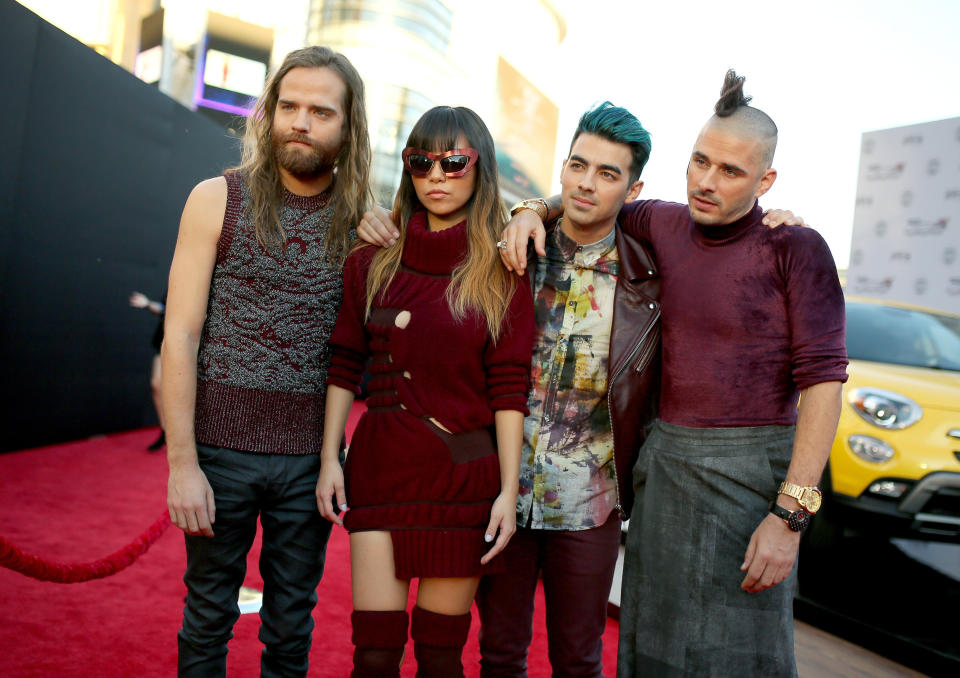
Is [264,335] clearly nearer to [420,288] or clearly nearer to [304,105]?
[420,288]

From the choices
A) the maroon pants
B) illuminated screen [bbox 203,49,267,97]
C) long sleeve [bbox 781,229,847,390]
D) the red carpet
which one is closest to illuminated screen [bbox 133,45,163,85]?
illuminated screen [bbox 203,49,267,97]

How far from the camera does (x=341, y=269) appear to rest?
2105 mm

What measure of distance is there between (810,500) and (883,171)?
26.6 ft

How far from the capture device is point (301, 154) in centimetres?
205

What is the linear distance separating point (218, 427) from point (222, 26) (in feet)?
61.8

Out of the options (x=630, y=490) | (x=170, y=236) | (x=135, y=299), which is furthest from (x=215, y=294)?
(x=170, y=236)

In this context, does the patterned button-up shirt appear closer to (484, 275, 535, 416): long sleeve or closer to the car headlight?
(484, 275, 535, 416): long sleeve

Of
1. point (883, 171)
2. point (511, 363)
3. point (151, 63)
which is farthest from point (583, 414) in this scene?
point (151, 63)

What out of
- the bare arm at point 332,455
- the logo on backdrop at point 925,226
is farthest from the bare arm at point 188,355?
the logo on backdrop at point 925,226

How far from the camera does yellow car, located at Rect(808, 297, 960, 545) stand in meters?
3.64

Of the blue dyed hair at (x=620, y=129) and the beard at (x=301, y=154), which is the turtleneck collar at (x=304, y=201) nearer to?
the beard at (x=301, y=154)

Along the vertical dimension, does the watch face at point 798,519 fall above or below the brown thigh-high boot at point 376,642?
above

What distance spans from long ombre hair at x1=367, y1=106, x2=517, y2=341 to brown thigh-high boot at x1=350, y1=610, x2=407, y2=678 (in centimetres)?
81

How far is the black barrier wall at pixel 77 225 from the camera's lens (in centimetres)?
531
